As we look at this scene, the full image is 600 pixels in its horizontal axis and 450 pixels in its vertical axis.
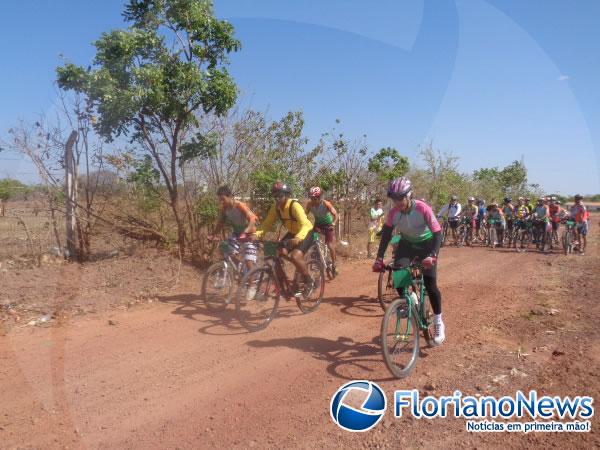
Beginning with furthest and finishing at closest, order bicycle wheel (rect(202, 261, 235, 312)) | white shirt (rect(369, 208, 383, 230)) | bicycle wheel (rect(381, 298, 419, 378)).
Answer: white shirt (rect(369, 208, 383, 230)) → bicycle wheel (rect(202, 261, 235, 312)) → bicycle wheel (rect(381, 298, 419, 378))

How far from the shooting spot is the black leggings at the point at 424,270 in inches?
195

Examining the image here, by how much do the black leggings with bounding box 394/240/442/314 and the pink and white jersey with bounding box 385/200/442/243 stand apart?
0.40 ft

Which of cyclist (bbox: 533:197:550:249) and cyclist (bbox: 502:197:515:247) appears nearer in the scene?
cyclist (bbox: 533:197:550:249)

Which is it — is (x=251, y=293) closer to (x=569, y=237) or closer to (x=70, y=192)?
(x=70, y=192)

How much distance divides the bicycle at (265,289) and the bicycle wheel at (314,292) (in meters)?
0.17

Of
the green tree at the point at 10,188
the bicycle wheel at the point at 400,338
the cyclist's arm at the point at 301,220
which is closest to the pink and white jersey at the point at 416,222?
the bicycle wheel at the point at 400,338

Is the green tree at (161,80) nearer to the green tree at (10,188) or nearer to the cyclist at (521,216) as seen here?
the green tree at (10,188)

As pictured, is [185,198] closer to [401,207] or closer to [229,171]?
[229,171]

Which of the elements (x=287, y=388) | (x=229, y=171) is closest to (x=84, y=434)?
(x=287, y=388)

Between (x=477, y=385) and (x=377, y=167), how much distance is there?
37.4 feet

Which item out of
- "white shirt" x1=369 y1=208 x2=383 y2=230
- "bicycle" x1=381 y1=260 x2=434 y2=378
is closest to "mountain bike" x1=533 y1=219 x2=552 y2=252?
"white shirt" x1=369 y1=208 x2=383 y2=230

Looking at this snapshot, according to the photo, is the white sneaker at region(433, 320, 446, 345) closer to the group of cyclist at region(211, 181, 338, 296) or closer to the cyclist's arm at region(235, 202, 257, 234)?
the group of cyclist at region(211, 181, 338, 296)

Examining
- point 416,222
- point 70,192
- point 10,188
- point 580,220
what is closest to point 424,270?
point 416,222

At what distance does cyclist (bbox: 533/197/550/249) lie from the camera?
14.7 meters
